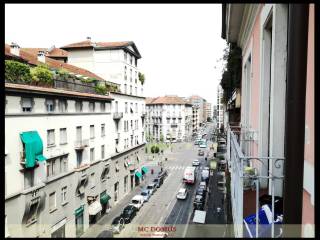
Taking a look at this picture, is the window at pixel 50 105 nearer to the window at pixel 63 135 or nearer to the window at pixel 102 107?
the window at pixel 63 135

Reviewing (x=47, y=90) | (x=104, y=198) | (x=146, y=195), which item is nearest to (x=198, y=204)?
(x=146, y=195)

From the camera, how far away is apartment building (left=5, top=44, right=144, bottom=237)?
36.9 feet

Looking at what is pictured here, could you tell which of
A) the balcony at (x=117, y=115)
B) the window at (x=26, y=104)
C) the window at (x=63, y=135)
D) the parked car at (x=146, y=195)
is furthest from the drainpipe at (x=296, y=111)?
the parked car at (x=146, y=195)

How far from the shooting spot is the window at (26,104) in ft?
37.7

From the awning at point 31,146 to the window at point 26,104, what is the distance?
3.38 feet

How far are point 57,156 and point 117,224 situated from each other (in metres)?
6.03

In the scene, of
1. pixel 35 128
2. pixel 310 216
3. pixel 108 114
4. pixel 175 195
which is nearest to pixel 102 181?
pixel 108 114

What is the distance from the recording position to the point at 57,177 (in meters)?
14.4

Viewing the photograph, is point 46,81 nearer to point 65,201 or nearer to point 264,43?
point 65,201

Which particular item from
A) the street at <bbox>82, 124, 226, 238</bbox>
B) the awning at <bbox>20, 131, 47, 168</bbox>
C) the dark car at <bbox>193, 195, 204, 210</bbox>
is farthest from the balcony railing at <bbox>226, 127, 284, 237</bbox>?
the dark car at <bbox>193, 195, 204, 210</bbox>

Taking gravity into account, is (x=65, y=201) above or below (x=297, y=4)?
below

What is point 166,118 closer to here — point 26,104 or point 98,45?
point 98,45

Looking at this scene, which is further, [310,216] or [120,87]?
[120,87]
